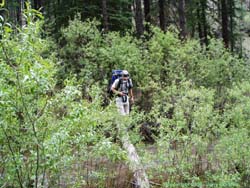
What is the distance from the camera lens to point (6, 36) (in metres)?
3.54

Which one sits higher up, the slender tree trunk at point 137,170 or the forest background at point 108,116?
the forest background at point 108,116

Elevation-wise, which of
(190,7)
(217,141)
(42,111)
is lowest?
(217,141)

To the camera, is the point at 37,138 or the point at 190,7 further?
the point at 190,7

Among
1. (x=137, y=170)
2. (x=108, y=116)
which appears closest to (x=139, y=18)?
(x=108, y=116)

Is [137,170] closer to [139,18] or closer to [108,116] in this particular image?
[108,116]

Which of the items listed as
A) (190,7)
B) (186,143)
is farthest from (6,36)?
(190,7)

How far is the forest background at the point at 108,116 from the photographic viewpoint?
3.72 meters

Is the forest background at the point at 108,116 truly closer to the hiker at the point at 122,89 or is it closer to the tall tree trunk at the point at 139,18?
the hiker at the point at 122,89

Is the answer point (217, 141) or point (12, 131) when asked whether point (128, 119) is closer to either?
point (217, 141)

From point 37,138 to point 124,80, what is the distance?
238 inches

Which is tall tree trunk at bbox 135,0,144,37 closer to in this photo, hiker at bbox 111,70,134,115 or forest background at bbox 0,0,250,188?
forest background at bbox 0,0,250,188

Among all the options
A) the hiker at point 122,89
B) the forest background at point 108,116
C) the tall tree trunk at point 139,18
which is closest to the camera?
the forest background at point 108,116

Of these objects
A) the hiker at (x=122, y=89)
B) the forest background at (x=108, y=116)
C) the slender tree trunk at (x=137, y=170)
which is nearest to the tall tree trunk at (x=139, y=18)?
the forest background at (x=108, y=116)

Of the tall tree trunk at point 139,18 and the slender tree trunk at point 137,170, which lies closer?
the slender tree trunk at point 137,170
